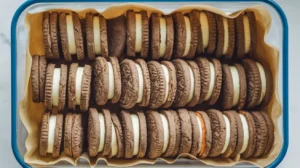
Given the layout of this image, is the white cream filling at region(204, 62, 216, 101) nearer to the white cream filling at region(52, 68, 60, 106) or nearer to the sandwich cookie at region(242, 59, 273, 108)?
the sandwich cookie at region(242, 59, 273, 108)

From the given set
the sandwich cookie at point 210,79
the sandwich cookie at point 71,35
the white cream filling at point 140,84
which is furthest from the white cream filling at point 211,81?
the sandwich cookie at point 71,35

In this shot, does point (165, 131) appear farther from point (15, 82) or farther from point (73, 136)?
point (15, 82)

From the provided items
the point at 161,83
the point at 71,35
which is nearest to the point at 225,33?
the point at 161,83

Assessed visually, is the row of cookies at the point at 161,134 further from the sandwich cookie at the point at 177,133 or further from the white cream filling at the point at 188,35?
the white cream filling at the point at 188,35
